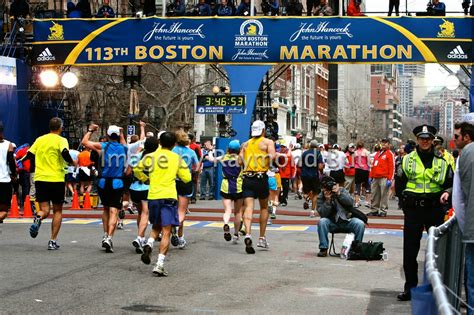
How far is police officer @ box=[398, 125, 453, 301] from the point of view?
9320 mm

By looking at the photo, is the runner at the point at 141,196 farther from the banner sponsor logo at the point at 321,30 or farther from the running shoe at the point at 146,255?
the banner sponsor logo at the point at 321,30

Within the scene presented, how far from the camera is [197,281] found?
1041 centimetres

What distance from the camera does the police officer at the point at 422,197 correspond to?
9320 mm

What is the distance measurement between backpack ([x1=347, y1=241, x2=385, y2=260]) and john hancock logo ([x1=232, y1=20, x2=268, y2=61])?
13.6 metres

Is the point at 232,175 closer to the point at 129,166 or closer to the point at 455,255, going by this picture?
the point at 129,166

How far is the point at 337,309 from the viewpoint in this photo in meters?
8.73

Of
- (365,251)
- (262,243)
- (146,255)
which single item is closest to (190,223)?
(262,243)

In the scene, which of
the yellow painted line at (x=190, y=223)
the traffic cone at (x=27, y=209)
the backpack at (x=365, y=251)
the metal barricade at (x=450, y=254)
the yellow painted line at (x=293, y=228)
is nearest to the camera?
the metal barricade at (x=450, y=254)

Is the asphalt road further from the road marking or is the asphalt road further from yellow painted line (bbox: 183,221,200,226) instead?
yellow painted line (bbox: 183,221,200,226)

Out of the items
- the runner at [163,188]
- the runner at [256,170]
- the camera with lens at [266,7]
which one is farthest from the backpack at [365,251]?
the camera with lens at [266,7]

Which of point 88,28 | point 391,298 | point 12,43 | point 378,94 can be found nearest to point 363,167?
point 88,28

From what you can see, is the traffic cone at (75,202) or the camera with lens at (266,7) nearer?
the traffic cone at (75,202)

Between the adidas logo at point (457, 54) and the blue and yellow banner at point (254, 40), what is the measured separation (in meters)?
0.03

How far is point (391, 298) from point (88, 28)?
61.2 ft
